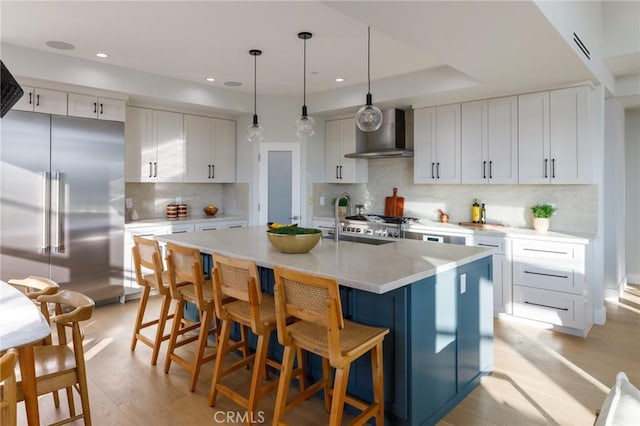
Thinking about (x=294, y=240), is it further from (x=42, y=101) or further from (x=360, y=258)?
(x=42, y=101)

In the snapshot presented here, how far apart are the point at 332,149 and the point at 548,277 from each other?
10.9 feet

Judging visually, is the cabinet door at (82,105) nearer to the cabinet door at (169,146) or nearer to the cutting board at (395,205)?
the cabinet door at (169,146)

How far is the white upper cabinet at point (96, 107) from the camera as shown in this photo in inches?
166

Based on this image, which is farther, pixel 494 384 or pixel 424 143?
pixel 424 143

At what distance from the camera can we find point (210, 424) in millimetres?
2295

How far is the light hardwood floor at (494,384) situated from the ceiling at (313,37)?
237 cm

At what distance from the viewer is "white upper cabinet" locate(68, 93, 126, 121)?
4207mm

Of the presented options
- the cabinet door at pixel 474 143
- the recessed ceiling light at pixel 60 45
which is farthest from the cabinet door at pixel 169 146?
the cabinet door at pixel 474 143

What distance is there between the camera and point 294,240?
2699 mm

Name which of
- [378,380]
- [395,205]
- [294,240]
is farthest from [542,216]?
[378,380]

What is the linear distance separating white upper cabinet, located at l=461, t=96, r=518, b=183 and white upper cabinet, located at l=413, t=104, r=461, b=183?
0.10 meters

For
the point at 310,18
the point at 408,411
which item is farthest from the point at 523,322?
the point at 310,18

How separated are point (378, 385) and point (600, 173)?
346cm

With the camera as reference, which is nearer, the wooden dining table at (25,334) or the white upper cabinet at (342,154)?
the wooden dining table at (25,334)
